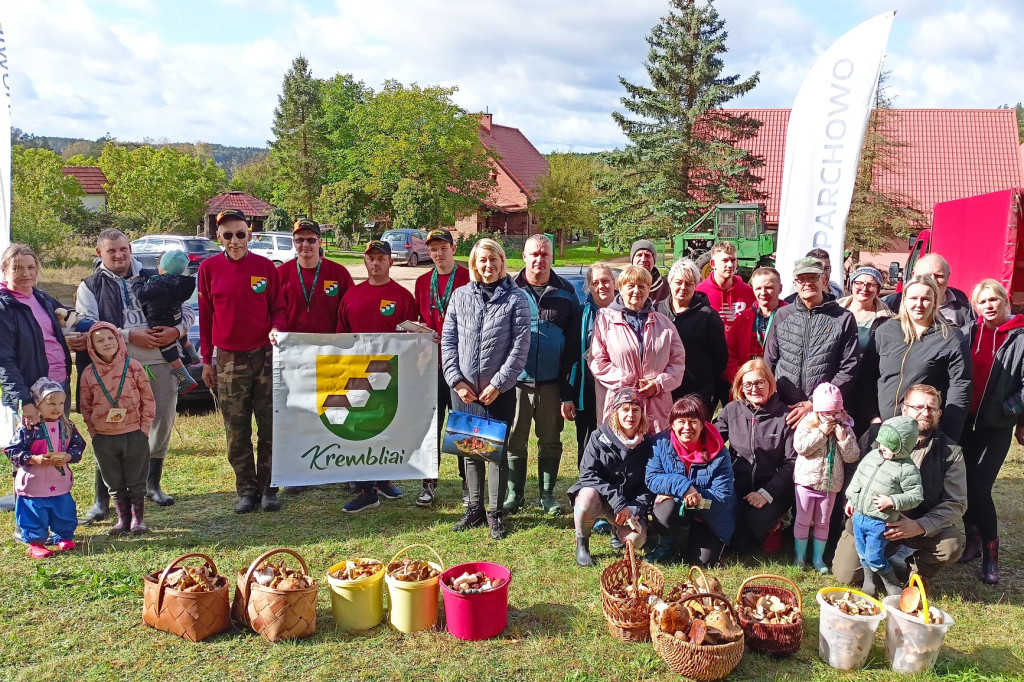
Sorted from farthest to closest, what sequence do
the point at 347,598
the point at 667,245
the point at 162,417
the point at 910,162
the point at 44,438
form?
the point at 910,162 < the point at 667,245 < the point at 162,417 < the point at 44,438 < the point at 347,598

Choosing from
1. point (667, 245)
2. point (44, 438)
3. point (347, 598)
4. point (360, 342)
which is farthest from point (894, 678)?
point (667, 245)

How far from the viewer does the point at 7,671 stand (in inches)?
137

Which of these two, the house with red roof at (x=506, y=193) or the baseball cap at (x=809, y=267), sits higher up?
the house with red roof at (x=506, y=193)

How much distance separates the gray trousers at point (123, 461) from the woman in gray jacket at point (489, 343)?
221cm

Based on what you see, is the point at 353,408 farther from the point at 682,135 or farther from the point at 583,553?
the point at 682,135

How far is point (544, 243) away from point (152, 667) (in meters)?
3.47

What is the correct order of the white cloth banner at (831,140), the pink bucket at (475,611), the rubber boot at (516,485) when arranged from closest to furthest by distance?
the pink bucket at (475,611) < the rubber boot at (516,485) < the white cloth banner at (831,140)

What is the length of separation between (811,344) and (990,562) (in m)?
1.80

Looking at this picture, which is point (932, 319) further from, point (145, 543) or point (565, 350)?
point (145, 543)

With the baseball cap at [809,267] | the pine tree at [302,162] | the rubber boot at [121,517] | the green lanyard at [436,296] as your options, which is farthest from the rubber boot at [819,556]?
the pine tree at [302,162]

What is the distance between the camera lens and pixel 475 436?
4879mm

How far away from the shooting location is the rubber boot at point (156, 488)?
5.74 m

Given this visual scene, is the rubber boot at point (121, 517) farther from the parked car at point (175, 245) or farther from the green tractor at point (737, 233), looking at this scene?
the parked car at point (175, 245)

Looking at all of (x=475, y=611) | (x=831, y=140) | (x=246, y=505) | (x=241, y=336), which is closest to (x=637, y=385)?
(x=475, y=611)
